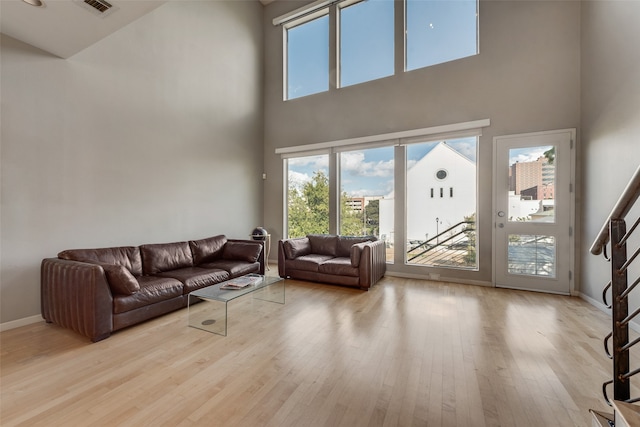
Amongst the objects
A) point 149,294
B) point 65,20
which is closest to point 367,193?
point 149,294

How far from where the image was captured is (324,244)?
5.09 metres

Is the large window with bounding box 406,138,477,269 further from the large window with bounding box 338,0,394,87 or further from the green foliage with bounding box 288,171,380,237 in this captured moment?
the large window with bounding box 338,0,394,87

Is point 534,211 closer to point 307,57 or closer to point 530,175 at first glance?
point 530,175

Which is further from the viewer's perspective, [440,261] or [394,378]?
[440,261]

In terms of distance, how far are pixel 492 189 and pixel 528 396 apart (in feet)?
10.7

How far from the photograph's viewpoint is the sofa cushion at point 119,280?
2598 millimetres

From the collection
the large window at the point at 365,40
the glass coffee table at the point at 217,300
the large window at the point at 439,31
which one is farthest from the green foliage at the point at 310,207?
the large window at the point at 439,31

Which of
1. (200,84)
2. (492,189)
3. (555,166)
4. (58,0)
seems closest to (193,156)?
(200,84)

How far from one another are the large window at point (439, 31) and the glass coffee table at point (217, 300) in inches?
A: 178

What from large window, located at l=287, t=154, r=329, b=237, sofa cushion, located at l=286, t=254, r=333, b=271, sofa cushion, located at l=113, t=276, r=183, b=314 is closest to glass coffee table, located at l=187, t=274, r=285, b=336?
sofa cushion, located at l=113, t=276, r=183, b=314

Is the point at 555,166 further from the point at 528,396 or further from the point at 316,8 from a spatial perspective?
the point at 316,8

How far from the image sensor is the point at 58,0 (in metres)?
2.20

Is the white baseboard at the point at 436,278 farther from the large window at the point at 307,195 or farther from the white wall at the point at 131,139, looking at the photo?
the white wall at the point at 131,139

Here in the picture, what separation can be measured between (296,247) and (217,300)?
2309 mm
